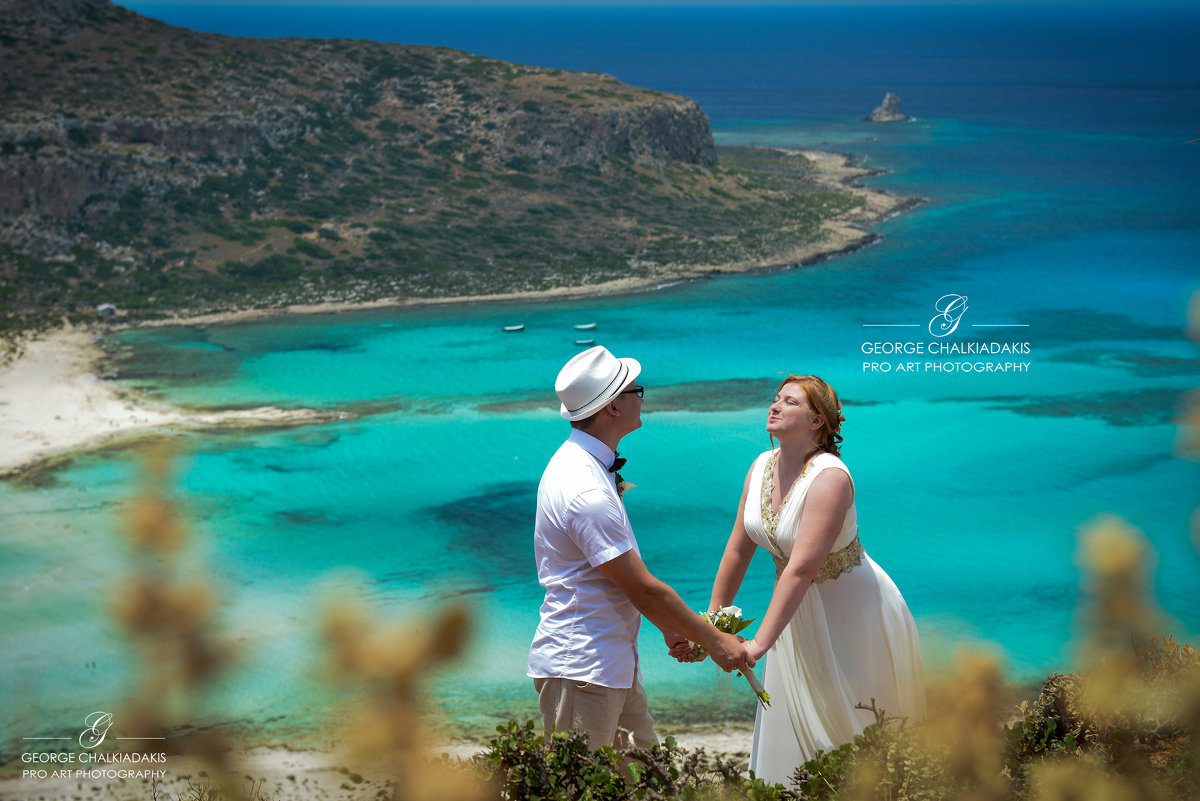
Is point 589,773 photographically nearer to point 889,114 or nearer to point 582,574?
point 582,574

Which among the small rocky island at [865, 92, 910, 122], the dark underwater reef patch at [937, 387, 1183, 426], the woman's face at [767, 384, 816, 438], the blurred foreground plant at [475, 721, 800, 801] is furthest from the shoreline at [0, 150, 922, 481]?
the small rocky island at [865, 92, 910, 122]

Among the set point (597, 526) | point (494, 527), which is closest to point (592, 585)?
point (597, 526)

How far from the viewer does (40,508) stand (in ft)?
42.7

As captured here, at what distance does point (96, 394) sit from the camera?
18047mm

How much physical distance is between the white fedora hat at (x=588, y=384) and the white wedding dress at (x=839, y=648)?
75 centimetres

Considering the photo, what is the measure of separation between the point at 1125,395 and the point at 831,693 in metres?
17.1

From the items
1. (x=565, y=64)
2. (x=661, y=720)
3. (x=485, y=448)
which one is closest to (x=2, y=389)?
(x=485, y=448)

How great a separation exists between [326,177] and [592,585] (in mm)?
34139

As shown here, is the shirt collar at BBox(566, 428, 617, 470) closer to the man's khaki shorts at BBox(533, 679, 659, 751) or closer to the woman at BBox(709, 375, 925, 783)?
the woman at BBox(709, 375, 925, 783)

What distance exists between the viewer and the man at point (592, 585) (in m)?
3.35

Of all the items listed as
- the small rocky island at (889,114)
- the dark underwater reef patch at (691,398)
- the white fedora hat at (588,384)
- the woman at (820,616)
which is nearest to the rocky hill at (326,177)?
the dark underwater reef patch at (691,398)

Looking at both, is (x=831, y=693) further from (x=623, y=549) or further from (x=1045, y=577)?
(x=1045, y=577)

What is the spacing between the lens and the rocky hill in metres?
28.7

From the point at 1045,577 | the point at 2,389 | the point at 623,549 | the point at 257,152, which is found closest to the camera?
the point at 623,549
